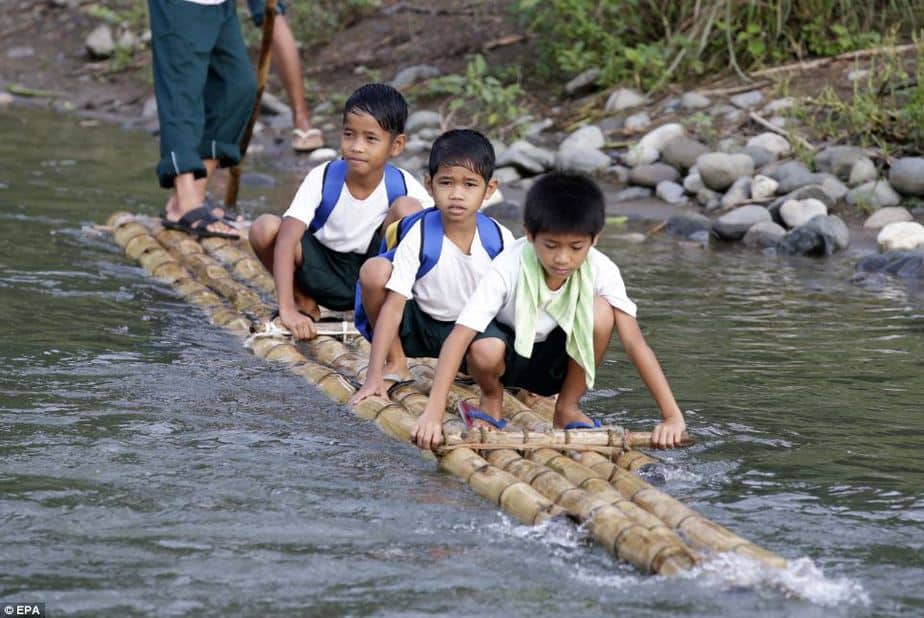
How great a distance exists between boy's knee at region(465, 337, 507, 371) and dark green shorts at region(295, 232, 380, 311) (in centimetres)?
132

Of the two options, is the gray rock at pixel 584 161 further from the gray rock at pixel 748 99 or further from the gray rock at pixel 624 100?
the gray rock at pixel 748 99

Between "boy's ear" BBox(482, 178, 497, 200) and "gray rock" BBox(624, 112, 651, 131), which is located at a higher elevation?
"gray rock" BBox(624, 112, 651, 131)

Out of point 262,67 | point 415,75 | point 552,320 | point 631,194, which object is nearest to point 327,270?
point 552,320

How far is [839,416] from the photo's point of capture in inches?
181

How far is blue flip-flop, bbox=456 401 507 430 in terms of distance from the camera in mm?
4160

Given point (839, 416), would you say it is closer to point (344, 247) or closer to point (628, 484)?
point (628, 484)

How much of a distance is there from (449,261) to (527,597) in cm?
162

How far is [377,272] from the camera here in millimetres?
4426

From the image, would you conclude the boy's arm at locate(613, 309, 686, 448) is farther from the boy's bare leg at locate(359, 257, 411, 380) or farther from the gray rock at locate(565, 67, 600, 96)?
the gray rock at locate(565, 67, 600, 96)

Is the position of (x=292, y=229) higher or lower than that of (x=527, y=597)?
higher

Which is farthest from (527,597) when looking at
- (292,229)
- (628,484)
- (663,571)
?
(292,229)

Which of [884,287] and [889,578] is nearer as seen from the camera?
[889,578]

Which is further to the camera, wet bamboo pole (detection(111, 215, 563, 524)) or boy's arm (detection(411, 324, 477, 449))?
boy's arm (detection(411, 324, 477, 449))

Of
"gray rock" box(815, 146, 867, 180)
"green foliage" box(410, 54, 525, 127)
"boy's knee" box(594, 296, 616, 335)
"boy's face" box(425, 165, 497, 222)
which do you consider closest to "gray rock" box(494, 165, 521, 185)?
"green foliage" box(410, 54, 525, 127)
